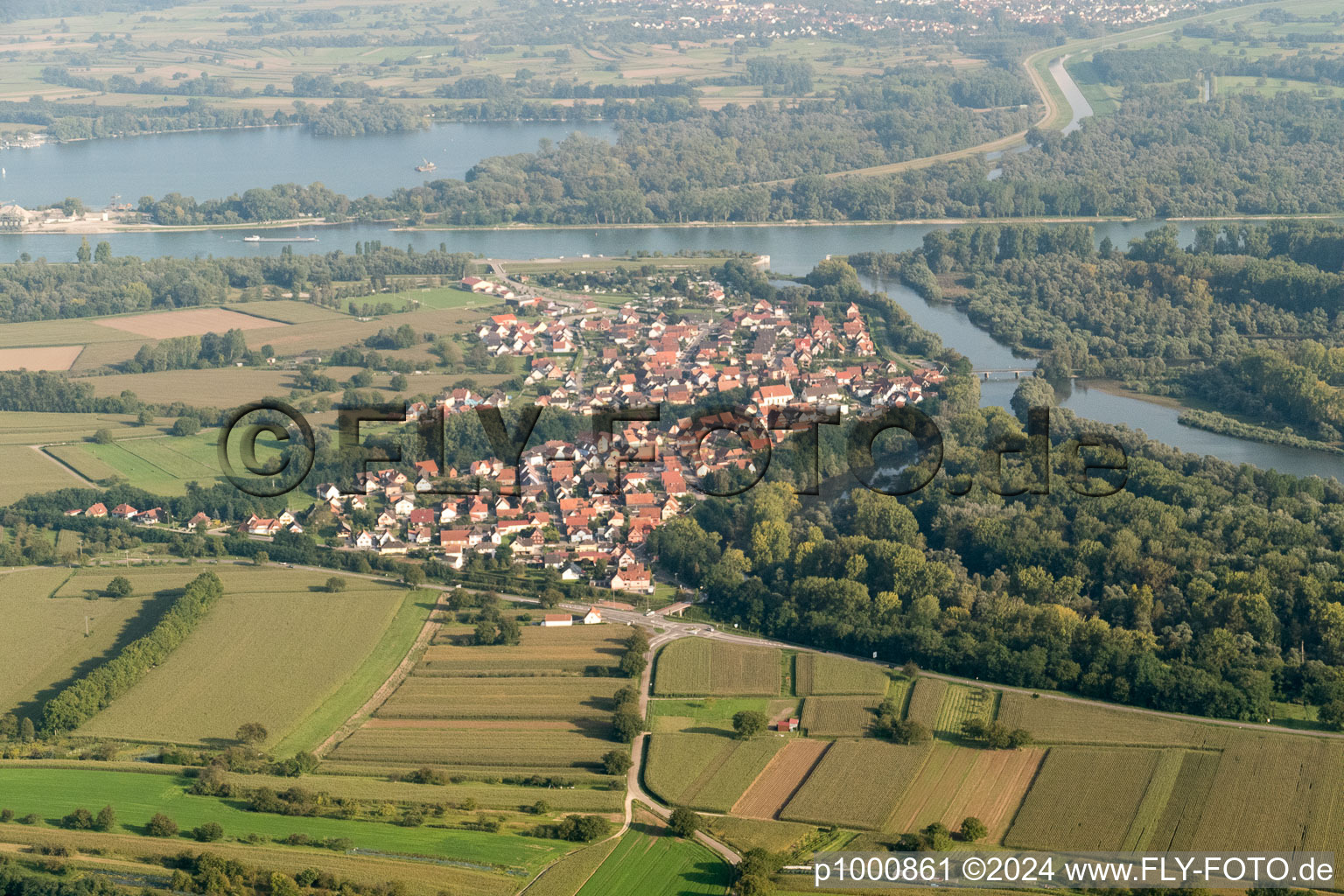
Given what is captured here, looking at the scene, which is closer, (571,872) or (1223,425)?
(571,872)

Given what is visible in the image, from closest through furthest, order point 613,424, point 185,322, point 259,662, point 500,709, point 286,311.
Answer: point 500,709 → point 259,662 → point 613,424 → point 185,322 → point 286,311

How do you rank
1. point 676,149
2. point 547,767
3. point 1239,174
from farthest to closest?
1. point 676,149
2. point 1239,174
3. point 547,767

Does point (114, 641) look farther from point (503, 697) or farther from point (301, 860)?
point (301, 860)

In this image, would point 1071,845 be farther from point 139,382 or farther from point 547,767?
point 139,382

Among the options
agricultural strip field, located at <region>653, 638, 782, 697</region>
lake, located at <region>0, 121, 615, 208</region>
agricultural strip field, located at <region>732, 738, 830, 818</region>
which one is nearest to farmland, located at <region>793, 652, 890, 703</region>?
agricultural strip field, located at <region>653, 638, 782, 697</region>

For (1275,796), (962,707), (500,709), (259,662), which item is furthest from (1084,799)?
(259,662)

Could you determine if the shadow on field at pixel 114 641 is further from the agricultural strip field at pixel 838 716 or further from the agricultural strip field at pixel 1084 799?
the agricultural strip field at pixel 1084 799

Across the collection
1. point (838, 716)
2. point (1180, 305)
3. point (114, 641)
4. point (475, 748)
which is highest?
point (1180, 305)

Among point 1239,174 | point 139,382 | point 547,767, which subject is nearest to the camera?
point 547,767

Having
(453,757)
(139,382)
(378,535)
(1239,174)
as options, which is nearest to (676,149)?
(1239,174)
